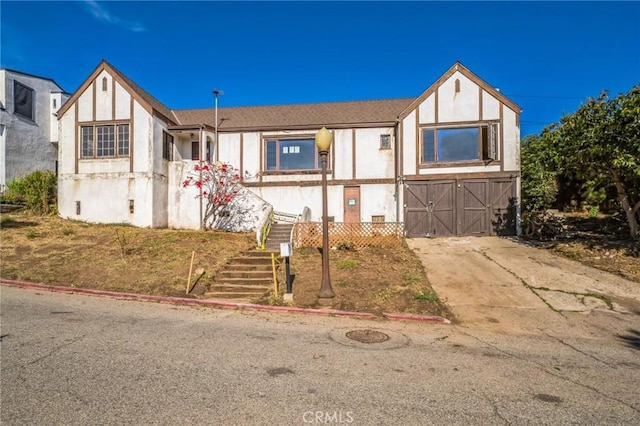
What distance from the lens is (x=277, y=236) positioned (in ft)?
51.5

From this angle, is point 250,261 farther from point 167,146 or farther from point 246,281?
point 167,146

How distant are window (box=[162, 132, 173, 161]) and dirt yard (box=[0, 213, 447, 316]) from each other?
478cm

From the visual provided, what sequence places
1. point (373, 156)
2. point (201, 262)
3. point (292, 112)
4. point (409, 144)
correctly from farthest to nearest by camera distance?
point (292, 112), point (373, 156), point (409, 144), point (201, 262)

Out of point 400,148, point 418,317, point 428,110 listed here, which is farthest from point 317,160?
point 418,317

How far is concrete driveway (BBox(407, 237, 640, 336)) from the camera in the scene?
26.3 ft

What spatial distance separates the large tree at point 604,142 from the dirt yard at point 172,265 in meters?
6.73

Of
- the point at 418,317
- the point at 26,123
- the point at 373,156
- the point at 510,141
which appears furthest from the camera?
the point at 26,123

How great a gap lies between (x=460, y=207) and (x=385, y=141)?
496cm

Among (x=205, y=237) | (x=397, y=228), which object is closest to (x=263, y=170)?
(x=205, y=237)

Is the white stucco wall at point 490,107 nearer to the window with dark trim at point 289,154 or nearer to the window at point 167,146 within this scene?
the window with dark trim at point 289,154

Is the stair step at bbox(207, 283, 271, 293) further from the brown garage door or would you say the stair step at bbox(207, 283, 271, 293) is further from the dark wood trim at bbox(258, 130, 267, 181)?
the dark wood trim at bbox(258, 130, 267, 181)

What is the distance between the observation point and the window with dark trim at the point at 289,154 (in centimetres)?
1939

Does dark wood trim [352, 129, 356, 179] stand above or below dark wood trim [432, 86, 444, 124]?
below

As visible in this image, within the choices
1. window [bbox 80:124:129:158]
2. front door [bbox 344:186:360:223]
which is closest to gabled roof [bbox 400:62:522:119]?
front door [bbox 344:186:360:223]
